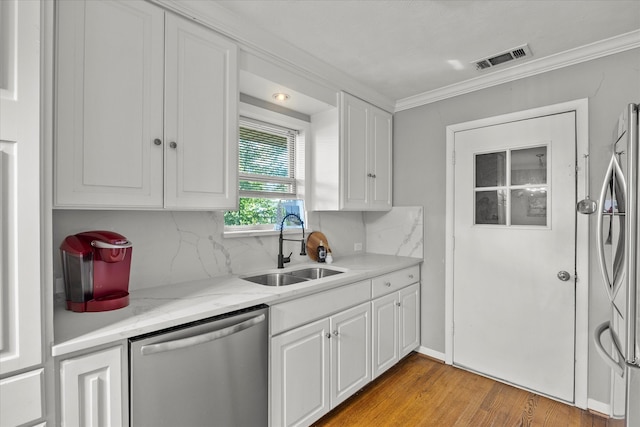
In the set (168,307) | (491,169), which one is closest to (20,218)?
(168,307)

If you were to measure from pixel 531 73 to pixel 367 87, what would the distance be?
121 cm

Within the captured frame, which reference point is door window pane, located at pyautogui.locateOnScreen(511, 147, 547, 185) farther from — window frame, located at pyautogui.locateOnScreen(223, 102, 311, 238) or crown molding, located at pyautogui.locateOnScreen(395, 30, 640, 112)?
window frame, located at pyautogui.locateOnScreen(223, 102, 311, 238)

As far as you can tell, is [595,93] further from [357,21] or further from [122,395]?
[122,395]

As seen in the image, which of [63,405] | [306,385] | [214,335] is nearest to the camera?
[63,405]

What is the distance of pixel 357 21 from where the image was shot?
1.85m

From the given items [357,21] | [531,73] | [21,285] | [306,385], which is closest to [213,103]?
[357,21]

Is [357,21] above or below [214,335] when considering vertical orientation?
above

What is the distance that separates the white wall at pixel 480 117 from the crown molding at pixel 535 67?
4 centimetres

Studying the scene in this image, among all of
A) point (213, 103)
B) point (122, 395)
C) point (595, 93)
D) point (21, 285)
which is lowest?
point (122, 395)

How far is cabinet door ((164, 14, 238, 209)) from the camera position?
160 cm

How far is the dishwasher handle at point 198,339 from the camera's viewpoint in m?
1.24

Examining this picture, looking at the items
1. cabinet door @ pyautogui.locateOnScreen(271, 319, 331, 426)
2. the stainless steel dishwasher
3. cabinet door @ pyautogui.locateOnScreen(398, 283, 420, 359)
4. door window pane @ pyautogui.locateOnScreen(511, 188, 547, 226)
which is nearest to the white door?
door window pane @ pyautogui.locateOnScreen(511, 188, 547, 226)

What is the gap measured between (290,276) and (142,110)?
1.40m

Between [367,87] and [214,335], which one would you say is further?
[367,87]
